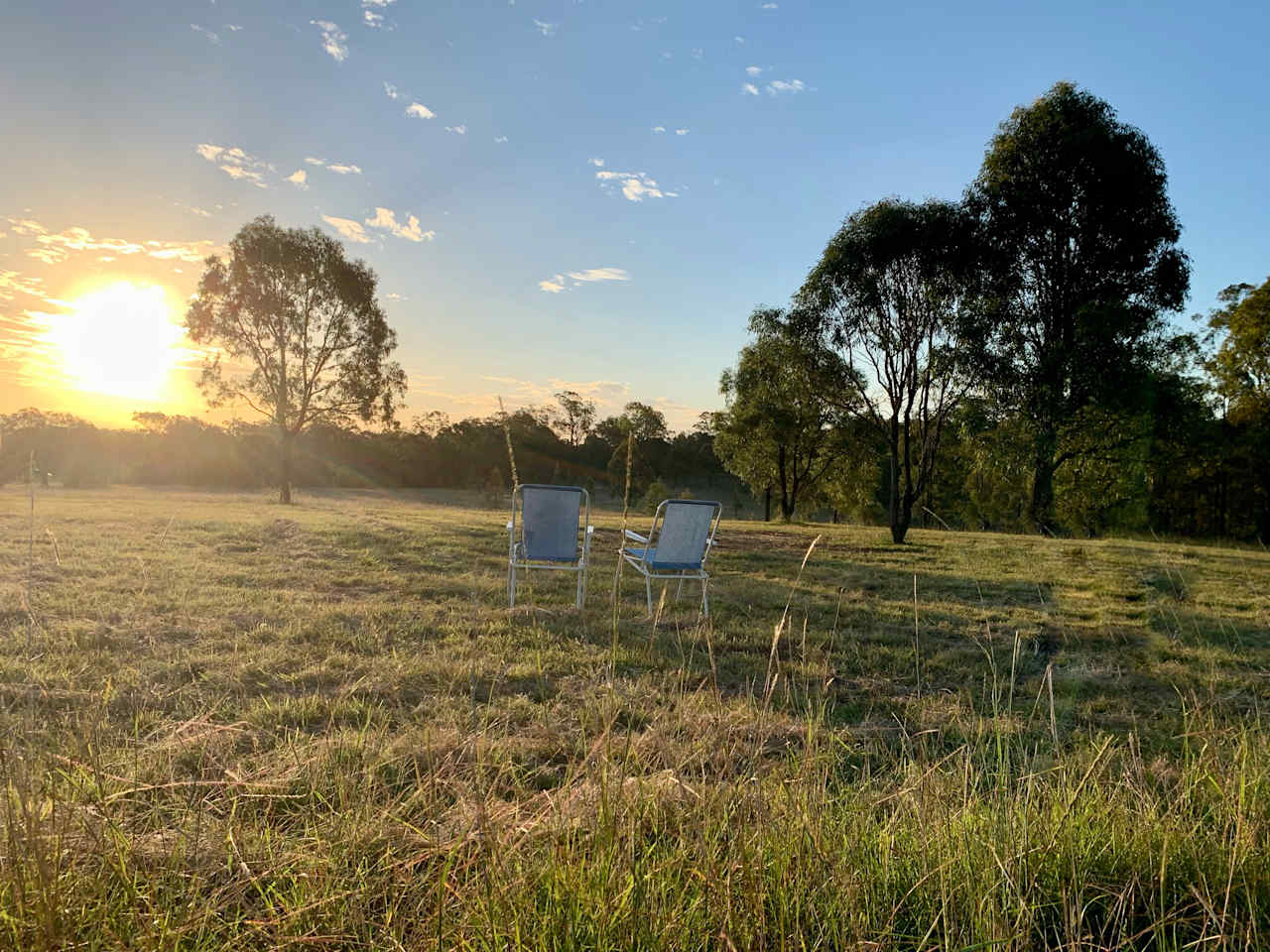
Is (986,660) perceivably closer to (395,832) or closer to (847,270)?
(395,832)

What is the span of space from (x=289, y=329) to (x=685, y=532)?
782 inches

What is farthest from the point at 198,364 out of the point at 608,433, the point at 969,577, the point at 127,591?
the point at 969,577

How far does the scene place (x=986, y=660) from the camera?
4516mm

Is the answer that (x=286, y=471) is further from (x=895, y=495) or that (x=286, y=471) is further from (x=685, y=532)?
(x=685, y=532)

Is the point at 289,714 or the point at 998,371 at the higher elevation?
the point at 998,371

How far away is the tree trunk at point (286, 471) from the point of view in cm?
2022

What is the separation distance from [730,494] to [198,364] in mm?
24986

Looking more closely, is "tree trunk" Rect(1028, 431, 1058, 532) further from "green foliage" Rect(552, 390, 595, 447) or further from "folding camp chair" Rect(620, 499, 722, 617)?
"green foliage" Rect(552, 390, 595, 447)

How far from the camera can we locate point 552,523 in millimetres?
5859

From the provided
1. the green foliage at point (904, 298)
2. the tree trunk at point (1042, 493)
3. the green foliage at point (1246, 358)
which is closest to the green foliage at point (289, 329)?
the green foliage at point (904, 298)

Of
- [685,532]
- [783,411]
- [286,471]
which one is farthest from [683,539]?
[286,471]

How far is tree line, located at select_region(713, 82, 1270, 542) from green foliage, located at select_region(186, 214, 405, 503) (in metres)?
12.5

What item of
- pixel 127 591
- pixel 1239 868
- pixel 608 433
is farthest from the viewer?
pixel 608 433

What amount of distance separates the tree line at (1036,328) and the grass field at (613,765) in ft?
21.5
